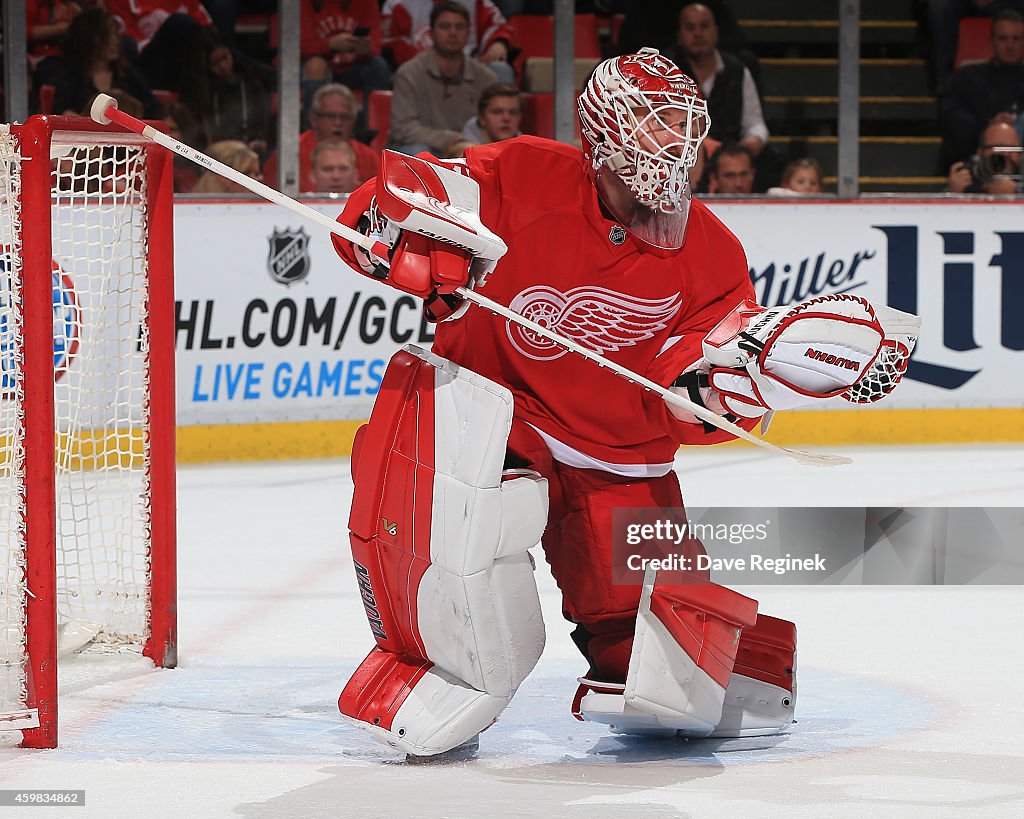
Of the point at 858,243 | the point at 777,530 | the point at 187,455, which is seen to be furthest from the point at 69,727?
the point at 858,243

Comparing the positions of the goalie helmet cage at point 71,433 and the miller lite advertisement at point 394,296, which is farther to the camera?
the miller lite advertisement at point 394,296

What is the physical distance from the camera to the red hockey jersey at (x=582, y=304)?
2484mm

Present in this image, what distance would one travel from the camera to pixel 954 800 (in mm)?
2291

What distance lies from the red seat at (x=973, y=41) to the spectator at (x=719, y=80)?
0.95m

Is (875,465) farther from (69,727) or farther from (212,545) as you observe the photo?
(69,727)

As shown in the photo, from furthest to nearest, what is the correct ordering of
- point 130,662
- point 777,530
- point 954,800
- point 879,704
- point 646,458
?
point 777,530, point 130,662, point 879,704, point 646,458, point 954,800

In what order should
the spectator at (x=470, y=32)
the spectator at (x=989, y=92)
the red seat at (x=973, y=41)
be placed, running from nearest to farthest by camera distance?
1. the spectator at (x=470, y=32)
2. the spectator at (x=989, y=92)
3. the red seat at (x=973, y=41)

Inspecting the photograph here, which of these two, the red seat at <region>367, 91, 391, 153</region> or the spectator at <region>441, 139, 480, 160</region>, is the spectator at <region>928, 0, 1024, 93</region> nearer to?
the spectator at <region>441, 139, 480, 160</region>

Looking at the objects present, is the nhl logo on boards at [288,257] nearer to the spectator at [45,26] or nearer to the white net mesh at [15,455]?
the spectator at [45,26]

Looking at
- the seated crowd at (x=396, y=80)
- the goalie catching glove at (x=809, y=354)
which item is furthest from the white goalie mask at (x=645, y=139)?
the seated crowd at (x=396, y=80)

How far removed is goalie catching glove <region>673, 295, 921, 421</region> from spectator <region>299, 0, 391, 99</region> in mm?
3533

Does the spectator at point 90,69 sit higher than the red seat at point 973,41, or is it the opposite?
the red seat at point 973,41

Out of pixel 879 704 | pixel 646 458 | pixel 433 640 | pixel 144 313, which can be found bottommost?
pixel 879 704

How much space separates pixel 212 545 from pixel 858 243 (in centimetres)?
276
